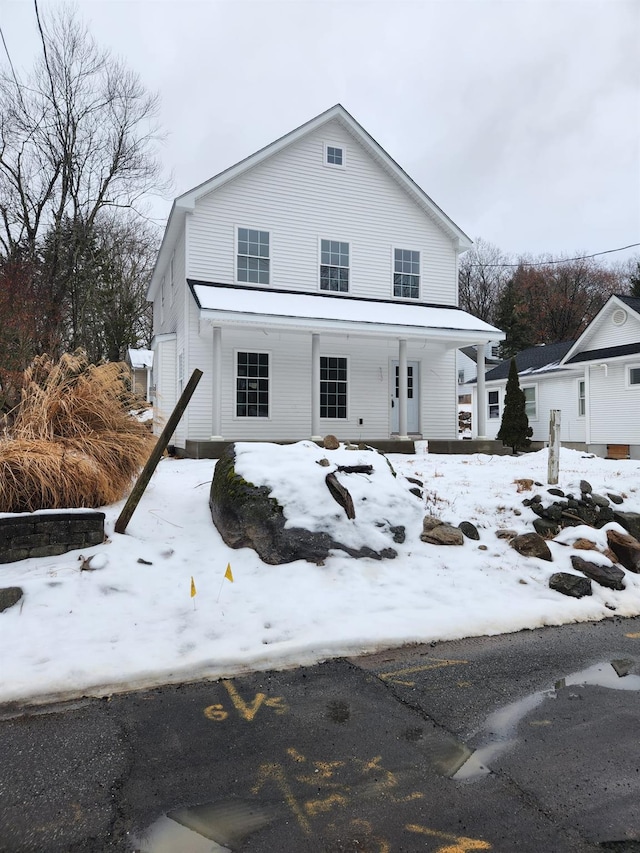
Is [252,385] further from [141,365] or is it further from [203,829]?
[203,829]

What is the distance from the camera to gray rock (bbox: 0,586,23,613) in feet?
13.0

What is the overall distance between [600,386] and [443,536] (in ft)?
55.9

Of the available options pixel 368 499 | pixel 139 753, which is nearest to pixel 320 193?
pixel 368 499

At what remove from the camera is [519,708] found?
Answer: 312 cm

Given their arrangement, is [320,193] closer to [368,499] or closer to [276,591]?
[368,499]

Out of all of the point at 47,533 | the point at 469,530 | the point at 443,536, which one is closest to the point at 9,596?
the point at 47,533

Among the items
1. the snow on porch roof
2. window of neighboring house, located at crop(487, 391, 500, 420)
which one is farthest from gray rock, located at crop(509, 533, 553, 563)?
window of neighboring house, located at crop(487, 391, 500, 420)

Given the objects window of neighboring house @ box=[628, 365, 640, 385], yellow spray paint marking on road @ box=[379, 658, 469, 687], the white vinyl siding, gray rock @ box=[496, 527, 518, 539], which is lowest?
yellow spray paint marking on road @ box=[379, 658, 469, 687]

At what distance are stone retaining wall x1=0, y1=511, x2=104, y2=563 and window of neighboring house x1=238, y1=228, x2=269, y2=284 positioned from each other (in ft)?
34.3

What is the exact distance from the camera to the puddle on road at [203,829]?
201 centimetres

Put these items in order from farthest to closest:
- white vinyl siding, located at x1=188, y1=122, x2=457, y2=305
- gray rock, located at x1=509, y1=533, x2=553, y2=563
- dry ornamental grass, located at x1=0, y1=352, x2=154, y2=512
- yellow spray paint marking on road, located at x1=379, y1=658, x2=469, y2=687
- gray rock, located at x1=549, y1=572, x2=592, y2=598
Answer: white vinyl siding, located at x1=188, y1=122, x2=457, y2=305
gray rock, located at x1=509, y1=533, x2=553, y2=563
gray rock, located at x1=549, y1=572, x2=592, y2=598
dry ornamental grass, located at x1=0, y1=352, x2=154, y2=512
yellow spray paint marking on road, located at x1=379, y1=658, x2=469, y2=687

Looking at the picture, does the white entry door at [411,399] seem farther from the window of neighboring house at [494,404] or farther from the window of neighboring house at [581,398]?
the window of neighboring house at [494,404]

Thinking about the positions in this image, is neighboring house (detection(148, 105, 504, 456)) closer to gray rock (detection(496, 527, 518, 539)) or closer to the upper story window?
the upper story window

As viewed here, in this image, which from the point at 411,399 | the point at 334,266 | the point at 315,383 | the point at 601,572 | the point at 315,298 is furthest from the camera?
the point at 411,399
